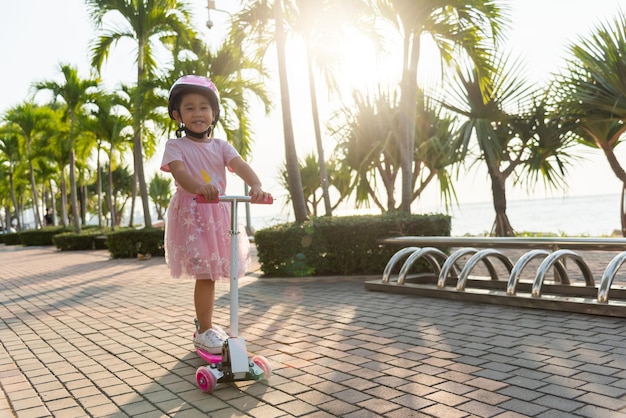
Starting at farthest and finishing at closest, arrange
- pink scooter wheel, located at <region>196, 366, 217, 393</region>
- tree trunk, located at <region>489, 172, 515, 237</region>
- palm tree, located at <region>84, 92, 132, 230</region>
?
palm tree, located at <region>84, 92, 132, 230</region> → tree trunk, located at <region>489, 172, 515, 237</region> → pink scooter wheel, located at <region>196, 366, 217, 393</region>

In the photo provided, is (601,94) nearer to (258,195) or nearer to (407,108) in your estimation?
(407,108)

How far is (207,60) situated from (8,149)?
1079 inches

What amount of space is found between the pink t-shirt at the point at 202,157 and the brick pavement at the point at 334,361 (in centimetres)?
123

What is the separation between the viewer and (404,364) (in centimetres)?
360

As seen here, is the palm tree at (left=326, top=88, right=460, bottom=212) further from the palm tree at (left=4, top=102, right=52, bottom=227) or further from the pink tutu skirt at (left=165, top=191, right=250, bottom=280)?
the palm tree at (left=4, top=102, right=52, bottom=227)

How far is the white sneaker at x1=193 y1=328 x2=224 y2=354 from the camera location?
374 centimetres

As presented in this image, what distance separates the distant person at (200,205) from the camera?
3662mm

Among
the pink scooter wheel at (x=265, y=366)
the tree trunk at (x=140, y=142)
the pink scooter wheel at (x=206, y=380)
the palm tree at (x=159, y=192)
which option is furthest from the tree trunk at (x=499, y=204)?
the palm tree at (x=159, y=192)

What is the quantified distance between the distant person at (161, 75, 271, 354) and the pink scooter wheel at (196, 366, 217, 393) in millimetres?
537

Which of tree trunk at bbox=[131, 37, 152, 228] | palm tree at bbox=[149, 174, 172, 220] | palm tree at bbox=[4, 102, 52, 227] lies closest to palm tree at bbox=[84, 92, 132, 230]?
tree trunk at bbox=[131, 37, 152, 228]

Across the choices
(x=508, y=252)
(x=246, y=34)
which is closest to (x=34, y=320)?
(x=246, y=34)

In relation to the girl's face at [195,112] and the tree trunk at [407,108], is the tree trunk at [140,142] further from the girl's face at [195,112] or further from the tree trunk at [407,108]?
→ the girl's face at [195,112]

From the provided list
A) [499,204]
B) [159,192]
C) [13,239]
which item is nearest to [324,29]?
[499,204]

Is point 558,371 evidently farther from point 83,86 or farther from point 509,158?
point 83,86
